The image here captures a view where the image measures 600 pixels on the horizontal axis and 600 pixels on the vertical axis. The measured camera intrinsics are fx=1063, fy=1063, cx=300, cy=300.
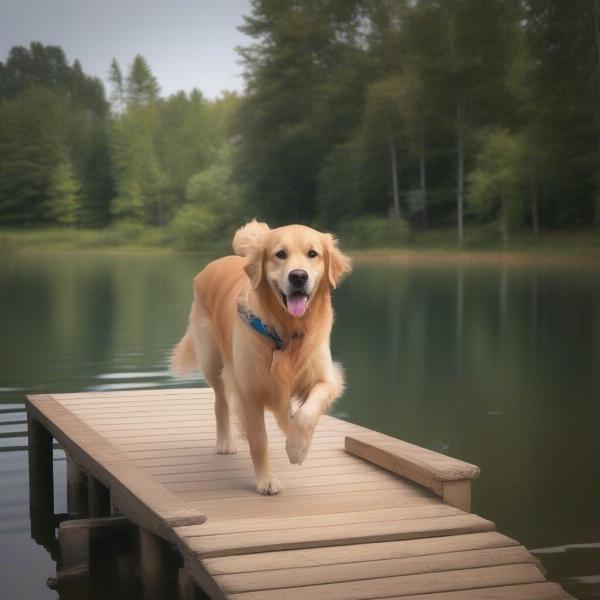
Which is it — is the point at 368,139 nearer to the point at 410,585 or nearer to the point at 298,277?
the point at 298,277

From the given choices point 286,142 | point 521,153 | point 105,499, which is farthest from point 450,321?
point 286,142

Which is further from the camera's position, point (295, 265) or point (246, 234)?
point (246, 234)

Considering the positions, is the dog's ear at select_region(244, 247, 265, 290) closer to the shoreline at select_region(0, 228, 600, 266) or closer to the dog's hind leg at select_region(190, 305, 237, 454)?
the dog's hind leg at select_region(190, 305, 237, 454)

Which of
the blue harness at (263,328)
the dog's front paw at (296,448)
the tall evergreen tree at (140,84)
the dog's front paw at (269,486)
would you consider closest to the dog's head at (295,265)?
the blue harness at (263,328)

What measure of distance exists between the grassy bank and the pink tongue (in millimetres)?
29117

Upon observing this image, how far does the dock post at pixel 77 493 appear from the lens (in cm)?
600

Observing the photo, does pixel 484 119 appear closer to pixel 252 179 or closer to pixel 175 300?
pixel 252 179

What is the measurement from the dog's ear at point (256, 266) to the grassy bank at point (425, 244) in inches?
1144

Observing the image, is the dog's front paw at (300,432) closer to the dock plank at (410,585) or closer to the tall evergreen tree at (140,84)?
the dock plank at (410,585)

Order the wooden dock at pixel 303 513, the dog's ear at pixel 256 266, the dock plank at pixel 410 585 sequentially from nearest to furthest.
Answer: the dock plank at pixel 410 585 < the wooden dock at pixel 303 513 < the dog's ear at pixel 256 266

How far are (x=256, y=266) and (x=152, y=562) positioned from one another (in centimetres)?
125

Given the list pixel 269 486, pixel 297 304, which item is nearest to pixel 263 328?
pixel 297 304

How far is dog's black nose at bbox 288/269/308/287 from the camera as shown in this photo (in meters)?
4.17

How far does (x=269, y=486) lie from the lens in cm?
454
